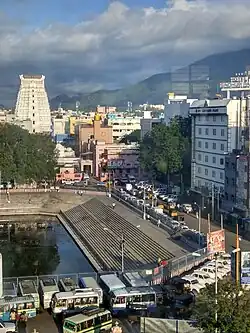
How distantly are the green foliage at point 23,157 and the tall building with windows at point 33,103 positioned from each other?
3253 cm

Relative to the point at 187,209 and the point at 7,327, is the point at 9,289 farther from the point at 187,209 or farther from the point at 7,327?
the point at 187,209

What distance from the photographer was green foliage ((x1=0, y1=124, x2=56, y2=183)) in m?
42.0

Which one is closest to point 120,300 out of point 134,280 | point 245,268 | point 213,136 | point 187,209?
point 134,280

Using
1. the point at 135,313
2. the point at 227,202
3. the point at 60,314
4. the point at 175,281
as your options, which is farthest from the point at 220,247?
the point at 227,202

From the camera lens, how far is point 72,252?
2733 centimetres

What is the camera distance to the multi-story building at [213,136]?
34906mm

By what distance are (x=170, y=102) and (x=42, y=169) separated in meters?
21.1

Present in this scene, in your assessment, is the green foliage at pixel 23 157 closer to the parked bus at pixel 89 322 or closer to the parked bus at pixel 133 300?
the parked bus at pixel 133 300

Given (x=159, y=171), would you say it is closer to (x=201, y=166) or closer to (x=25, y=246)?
(x=201, y=166)

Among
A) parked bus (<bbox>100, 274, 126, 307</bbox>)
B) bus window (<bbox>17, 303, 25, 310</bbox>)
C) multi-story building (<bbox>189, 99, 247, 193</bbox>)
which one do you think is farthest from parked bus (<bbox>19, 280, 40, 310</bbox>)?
multi-story building (<bbox>189, 99, 247, 193</bbox>)

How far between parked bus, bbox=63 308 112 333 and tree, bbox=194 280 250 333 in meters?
3.07

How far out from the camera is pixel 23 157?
4288cm

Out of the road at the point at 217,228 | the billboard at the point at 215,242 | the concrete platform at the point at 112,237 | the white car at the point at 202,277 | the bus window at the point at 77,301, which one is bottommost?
the concrete platform at the point at 112,237

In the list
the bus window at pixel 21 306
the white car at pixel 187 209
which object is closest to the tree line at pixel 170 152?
the white car at pixel 187 209
